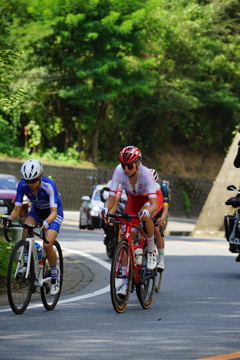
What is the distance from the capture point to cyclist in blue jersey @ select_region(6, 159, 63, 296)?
10.4 meters

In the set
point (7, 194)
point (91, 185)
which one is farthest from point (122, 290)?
point (91, 185)

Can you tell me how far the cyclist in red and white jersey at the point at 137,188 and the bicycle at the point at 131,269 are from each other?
100 millimetres

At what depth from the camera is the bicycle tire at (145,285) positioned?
1097cm

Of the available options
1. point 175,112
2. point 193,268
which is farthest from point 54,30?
point 193,268

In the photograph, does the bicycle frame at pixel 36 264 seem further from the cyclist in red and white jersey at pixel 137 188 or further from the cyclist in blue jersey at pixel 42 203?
the cyclist in red and white jersey at pixel 137 188

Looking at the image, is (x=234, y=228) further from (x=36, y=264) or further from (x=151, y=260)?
(x=36, y=264)

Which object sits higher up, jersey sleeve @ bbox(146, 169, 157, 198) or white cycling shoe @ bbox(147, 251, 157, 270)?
jersey sleeve @ bbox(146, 169, 157, 198)

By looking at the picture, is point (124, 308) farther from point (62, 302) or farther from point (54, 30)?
point (54, 30)

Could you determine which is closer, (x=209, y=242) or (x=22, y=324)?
(x=22, y=324)

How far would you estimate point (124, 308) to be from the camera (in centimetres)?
1059

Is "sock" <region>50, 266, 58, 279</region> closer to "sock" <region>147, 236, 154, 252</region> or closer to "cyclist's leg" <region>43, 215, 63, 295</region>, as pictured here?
"cyclist's leg" <region>43, 215, 63, 295</region>

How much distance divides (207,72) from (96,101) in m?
7.59

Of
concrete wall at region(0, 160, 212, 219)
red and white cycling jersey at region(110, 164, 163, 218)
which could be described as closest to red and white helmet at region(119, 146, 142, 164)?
red and white cycling jersey at region(110, 164, 163, 218)

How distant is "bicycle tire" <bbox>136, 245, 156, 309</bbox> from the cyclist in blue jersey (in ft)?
3.20
